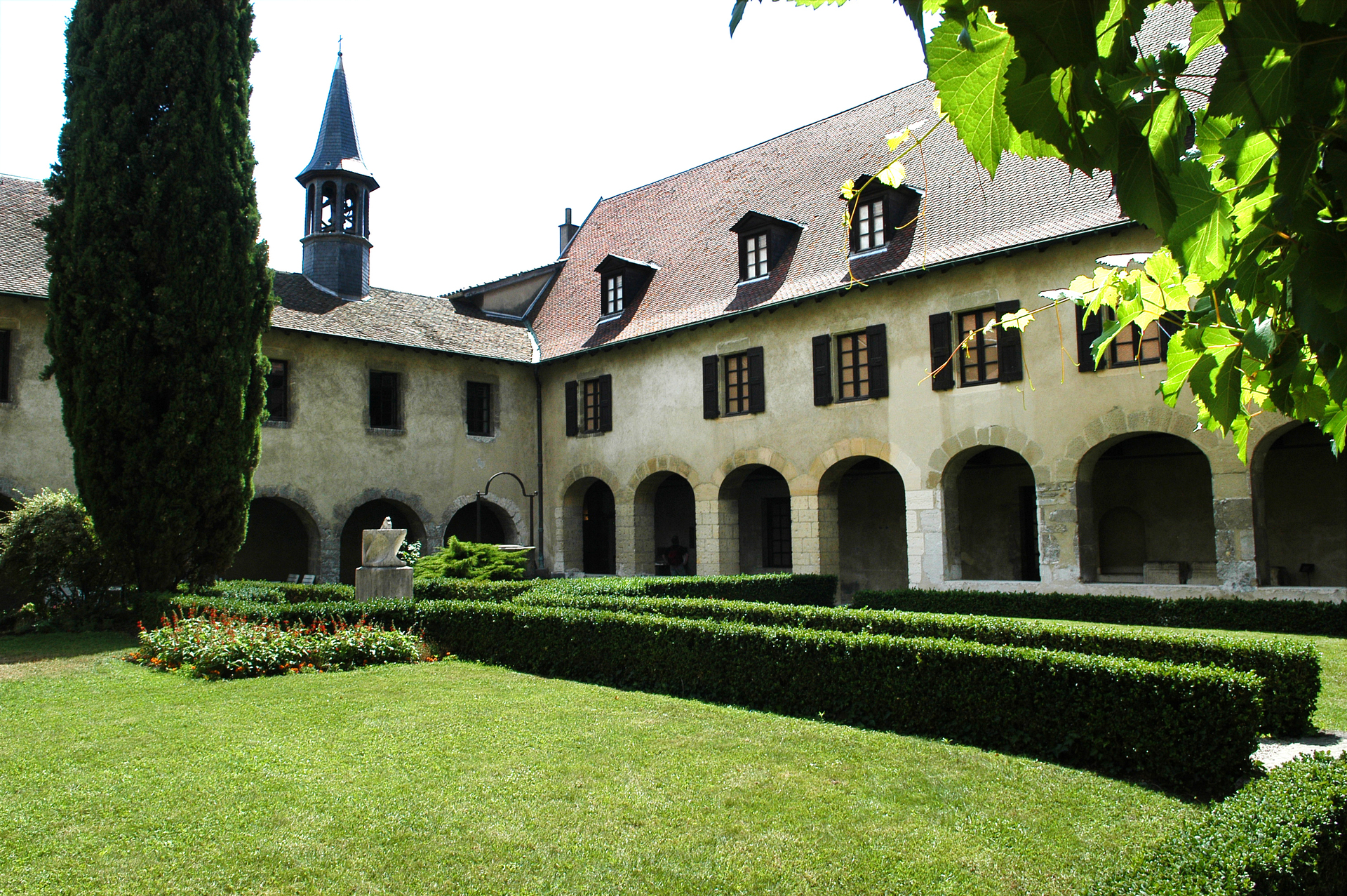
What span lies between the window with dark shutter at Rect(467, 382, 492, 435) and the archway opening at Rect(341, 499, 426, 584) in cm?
253

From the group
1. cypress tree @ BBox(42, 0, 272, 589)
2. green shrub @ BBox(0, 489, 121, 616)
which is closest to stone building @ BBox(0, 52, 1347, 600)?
green shrub @ BBox(0, 489, 121, 616)

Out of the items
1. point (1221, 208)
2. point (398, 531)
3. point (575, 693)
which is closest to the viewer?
point (1221, 208)

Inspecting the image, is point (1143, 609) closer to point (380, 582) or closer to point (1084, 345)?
point (1084, 345)

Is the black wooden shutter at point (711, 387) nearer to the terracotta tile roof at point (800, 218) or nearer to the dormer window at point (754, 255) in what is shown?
the terracotta tile roof at point (800, 218)

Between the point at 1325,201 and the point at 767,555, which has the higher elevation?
the point at 1325,201

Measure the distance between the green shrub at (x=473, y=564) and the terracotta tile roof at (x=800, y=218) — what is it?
6926 millimetres

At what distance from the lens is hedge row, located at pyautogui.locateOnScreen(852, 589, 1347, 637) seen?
11.7 meters

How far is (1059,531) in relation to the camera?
48.3 ft

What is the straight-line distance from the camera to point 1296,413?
2246 mm

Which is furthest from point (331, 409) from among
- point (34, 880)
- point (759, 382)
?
point (34, 880)

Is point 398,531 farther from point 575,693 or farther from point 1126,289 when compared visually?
point 1126,289

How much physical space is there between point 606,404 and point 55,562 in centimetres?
1119

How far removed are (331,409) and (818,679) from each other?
1510 centimetres

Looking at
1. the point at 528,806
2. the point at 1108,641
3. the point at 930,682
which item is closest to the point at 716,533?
the point at 1108,641
